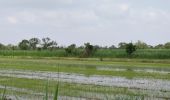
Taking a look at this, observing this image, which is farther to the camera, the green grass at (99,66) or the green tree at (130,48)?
the green tree at (130,48)

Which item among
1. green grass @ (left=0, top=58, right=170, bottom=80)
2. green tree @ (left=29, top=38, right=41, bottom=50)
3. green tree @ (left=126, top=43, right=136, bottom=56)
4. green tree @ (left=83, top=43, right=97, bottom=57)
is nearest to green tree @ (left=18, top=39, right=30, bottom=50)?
green tree @ (left=29, top=38, right=41, bottom=50)

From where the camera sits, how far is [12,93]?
1422 centimetres

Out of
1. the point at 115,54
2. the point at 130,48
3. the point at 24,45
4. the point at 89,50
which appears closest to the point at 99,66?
the point at 130,48

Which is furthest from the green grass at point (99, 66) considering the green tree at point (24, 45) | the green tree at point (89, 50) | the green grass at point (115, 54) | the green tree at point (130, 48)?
the green tree at point (24, 45)

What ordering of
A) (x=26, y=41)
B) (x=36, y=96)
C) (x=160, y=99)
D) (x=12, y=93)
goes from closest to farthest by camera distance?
(x=160, y=99)
(x=36, y=96)
(x=12, y=93)
(x=26, y=41)

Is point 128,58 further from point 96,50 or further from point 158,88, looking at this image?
point 158,88

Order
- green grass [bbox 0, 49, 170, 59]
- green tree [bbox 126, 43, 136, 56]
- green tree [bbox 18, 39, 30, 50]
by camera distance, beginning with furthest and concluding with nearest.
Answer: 1. green tree [bbox 18, 39, 30, 50]
2. green tree [bbox 126, 43, 136, 56]
3. green grass [bbox 0, 49, 170, 59]

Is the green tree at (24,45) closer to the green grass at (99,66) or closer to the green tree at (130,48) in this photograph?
the green tree at (130,48)

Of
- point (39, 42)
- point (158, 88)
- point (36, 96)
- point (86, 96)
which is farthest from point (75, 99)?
point (39, 42)

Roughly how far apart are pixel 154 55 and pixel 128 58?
3.53 m

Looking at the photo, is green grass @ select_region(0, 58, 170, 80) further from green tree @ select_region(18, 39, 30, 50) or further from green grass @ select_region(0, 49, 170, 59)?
green tree @ select_region(18, 39, 30, 50)

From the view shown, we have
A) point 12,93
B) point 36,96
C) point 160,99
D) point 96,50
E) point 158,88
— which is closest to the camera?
point 160,99

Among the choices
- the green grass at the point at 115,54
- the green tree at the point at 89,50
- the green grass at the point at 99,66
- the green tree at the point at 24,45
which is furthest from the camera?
the green tree at the point at 24,45

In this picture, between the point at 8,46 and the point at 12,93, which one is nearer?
the point at 12,93
